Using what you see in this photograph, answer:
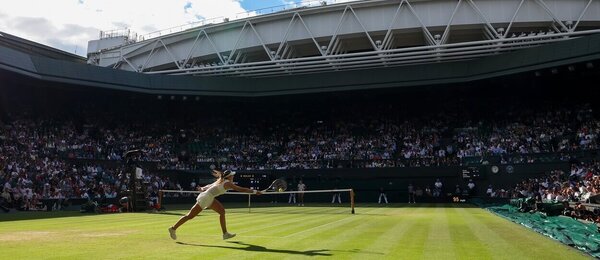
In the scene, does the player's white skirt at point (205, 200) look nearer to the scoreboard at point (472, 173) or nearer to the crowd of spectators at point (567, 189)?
the crowd of spectators at point (567, 189)

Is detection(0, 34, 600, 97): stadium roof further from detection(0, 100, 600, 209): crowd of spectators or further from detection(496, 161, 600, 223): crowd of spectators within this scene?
detection(496, 161, 600, 223): crowd of spectators

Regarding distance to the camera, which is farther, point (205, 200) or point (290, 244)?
point (205, 200)

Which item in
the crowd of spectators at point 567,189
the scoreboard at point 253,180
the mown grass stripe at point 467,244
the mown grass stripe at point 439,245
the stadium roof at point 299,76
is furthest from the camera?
the scoreboard at point 253,180

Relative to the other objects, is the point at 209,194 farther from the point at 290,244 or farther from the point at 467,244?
the point at 467,244

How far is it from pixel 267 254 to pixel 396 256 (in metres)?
2.58

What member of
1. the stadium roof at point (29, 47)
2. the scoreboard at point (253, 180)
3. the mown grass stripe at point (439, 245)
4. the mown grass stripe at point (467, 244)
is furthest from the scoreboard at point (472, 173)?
the stadium roof at point (29, 47)

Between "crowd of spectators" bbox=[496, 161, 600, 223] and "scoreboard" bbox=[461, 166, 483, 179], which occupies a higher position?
"scoreboard" bbox=[461, 166, 483, 179]

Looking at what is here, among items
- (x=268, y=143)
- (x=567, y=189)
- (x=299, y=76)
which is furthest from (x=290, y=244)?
(x=268, y=143)

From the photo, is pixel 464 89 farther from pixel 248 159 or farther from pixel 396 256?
pixel 396 256

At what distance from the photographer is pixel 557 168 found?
34312mm

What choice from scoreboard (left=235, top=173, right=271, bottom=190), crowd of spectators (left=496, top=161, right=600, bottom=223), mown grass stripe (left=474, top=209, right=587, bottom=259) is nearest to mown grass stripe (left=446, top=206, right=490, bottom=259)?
mown grass stripe (left=474, top=209, right=587, bottom=259)

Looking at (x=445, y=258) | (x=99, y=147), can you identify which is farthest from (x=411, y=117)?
(x=445, y=258)

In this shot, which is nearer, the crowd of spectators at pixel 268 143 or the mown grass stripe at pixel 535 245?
the mown grass stripe at pixel 535 245

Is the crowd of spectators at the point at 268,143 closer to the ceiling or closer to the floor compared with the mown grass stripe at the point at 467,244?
closer to the ceiling
